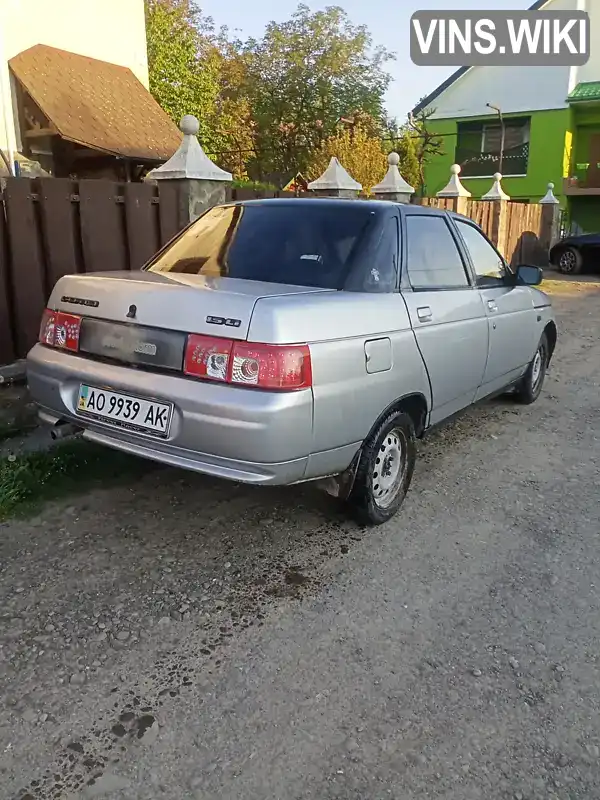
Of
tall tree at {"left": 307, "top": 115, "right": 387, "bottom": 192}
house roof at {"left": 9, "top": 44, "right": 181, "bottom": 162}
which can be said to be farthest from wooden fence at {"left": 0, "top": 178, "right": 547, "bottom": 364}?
tall tree at {"left": 307, "top": 115, "right": 387, "bottom": 192}

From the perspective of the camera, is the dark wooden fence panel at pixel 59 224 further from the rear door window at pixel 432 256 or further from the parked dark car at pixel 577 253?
the parked dark car at pixel 577 253

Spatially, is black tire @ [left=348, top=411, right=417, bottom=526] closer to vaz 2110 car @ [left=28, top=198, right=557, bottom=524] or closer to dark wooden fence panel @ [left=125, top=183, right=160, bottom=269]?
vaz 2110 car @ [left=28, top=198, right=557, bottom=524]

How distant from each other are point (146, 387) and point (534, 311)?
3.68m

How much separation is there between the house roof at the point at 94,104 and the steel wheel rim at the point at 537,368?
10323 millimetres

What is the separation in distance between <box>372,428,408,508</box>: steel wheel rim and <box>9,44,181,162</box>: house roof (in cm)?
1146

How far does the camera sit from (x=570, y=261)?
18578mm

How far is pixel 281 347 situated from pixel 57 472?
2.08 metres

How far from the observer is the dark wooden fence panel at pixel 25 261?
5.61 meters

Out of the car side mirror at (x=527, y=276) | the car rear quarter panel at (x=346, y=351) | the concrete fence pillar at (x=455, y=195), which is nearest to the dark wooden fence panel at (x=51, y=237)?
the car rear quarter panel at (x=346, y=351)

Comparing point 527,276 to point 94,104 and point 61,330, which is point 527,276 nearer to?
point 61,330

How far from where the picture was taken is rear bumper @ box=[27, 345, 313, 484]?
9.50 feet

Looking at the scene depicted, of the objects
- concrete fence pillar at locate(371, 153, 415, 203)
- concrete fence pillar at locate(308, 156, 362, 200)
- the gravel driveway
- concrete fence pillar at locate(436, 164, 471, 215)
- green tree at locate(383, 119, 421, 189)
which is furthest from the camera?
green tree at locate(383, 119, 421, 189)

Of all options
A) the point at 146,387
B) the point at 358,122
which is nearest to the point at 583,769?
the point at 146,387

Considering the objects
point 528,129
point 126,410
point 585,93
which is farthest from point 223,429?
point 528,129
